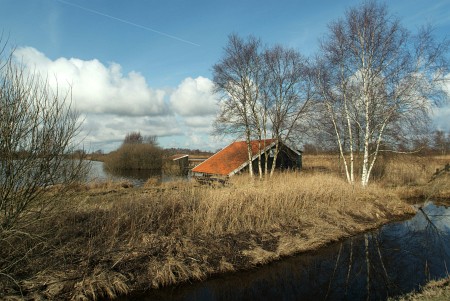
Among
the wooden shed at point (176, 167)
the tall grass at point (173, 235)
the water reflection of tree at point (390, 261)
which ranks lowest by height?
the water reflection of tree at point (390, 261)

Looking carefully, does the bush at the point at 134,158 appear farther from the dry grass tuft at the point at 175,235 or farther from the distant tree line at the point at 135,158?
the dry grass tuft at the point at 175,235

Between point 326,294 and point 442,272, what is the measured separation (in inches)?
135

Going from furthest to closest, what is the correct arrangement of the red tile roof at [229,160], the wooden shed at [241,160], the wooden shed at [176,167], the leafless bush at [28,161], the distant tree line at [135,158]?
the distant tree line at [135,158]
the wooden shed at [176,167]
the red tile roof at [229,160]
the wooden shed at [241,160]
the leafless bush at [28,161]

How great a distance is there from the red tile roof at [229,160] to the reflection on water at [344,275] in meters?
13.6

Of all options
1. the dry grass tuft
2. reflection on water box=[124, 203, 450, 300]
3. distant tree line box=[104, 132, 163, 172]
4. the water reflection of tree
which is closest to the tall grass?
the dry grass tuft

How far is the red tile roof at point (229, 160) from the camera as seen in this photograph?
23.4m

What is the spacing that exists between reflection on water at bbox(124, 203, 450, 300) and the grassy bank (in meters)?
0.43

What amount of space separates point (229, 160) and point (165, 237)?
17595 mm

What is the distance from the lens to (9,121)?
480 cm

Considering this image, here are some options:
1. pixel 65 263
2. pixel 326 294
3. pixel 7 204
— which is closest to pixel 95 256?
pixel 65 263

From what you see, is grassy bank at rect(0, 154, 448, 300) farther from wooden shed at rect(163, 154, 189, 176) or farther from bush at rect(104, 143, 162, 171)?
bush at rect(104, 143, 162, 171)

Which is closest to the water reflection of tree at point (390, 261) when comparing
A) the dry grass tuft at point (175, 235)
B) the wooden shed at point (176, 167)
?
the dry grass tuft at point (175, 235)

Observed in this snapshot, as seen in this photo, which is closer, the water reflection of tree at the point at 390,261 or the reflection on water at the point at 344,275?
the reflection on water at the point at 344,275

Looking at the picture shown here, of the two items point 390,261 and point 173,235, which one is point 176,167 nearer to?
point 173,235
